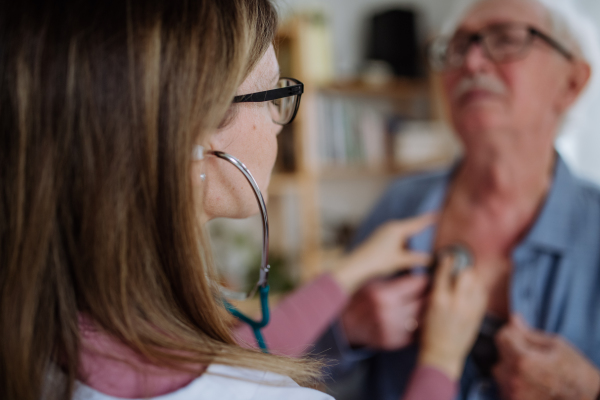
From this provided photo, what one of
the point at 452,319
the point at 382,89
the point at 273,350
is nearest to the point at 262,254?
the point at 273,350

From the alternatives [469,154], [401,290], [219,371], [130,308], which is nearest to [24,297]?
[130,308]

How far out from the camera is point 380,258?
999 millimetres

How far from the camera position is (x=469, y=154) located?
962 millimetres

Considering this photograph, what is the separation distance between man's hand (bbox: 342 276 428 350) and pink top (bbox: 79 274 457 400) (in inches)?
3.0

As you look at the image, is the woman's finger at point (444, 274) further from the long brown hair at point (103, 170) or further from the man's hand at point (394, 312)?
the long brown hair at point (103, 170)

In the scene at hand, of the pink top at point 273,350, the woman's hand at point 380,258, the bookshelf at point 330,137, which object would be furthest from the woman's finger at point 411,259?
the bookshelf at point 330,137

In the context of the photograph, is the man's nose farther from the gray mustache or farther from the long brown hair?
the long brown hair

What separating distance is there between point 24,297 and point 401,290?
74 centimetres

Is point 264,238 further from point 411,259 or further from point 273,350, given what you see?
point 411,259

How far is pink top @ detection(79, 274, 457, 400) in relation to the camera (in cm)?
44

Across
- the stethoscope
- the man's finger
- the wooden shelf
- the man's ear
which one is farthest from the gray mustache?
the wooden shelf

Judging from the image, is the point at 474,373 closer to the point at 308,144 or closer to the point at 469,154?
the point at 469,154

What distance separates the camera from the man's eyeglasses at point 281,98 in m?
0.52

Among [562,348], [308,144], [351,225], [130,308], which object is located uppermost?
[308,144]
